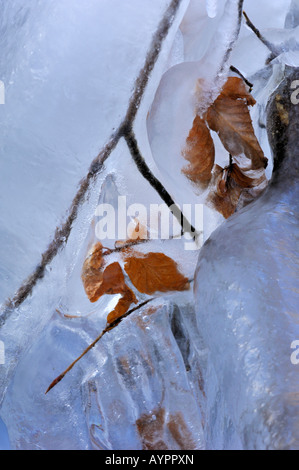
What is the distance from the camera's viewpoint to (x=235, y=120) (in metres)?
0.48

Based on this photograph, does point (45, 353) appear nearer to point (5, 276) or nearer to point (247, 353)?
point (5, 276)

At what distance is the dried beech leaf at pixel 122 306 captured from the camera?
0.55 meters

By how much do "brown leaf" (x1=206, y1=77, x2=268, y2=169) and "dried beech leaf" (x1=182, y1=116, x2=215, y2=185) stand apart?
0.5 inches

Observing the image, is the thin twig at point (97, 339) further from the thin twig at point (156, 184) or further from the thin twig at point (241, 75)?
the thin twig at point (241, 75)

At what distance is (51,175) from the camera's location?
17.3 inches

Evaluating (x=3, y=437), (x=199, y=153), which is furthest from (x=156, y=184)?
(x=3, y=437)

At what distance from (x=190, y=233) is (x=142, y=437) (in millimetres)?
228

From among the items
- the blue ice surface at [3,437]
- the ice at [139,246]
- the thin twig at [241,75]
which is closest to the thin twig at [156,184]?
the ice at [139,246]

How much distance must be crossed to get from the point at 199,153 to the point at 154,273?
0.14 metres

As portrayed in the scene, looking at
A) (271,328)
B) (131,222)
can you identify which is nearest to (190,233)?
(131,222)

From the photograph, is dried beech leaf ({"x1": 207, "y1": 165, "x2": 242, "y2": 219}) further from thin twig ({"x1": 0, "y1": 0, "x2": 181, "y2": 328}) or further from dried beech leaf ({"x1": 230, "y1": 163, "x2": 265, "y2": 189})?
thin twig ({"x1": 0, "y1": 0, "x2": 181, "y2": 328})

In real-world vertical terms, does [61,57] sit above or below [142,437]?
above

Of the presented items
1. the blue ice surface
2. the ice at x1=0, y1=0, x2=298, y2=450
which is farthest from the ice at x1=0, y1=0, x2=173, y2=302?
the blue ice surface

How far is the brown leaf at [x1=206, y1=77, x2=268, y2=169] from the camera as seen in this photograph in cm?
48
